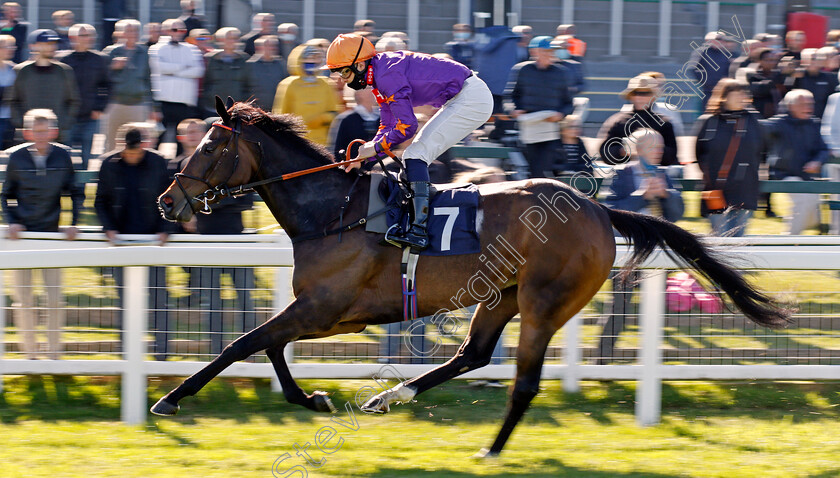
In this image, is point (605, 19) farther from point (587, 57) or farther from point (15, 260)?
point (15, 260)

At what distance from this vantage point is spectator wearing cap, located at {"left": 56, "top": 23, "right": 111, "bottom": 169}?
841cm

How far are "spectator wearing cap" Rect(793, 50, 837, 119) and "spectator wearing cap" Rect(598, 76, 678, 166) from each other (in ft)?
8.09

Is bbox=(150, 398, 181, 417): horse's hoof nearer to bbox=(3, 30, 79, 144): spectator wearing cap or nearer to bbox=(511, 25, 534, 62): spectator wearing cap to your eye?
bbox=(3, 30, 79, 144): spectator wearing cap

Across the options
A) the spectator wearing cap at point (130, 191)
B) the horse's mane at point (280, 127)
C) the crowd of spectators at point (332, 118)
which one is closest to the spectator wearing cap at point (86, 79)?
the crowd of spectators at point (332, 118)

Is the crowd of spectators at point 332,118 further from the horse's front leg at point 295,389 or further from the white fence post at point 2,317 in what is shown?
the horse's front leg at point 295,389

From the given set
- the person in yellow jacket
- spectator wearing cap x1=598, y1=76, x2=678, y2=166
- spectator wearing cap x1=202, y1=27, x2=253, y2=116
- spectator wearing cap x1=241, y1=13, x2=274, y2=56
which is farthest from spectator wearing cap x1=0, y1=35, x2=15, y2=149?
spectator wearing cap x1=598, y1=76, x2=678, y2=166

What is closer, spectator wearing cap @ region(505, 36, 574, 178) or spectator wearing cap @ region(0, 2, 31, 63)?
spectator wearing cap @ region(505, 36, 574, 178)

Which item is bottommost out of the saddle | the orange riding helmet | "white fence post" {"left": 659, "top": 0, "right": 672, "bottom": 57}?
the saddle

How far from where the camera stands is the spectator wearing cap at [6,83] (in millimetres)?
8211

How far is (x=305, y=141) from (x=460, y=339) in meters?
1.50

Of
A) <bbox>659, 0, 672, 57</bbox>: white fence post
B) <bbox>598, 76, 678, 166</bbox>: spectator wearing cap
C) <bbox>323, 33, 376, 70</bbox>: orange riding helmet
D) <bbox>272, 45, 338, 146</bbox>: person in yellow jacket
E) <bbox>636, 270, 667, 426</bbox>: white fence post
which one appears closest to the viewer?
<bbox>323, 33, 376, 70</bbox>: orange riding helmet

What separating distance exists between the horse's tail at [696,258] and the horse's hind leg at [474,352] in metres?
0.63

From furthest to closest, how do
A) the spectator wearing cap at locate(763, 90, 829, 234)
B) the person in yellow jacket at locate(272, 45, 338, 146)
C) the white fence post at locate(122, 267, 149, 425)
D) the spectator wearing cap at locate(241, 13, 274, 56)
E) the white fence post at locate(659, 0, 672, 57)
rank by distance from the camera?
the white fence post at locate(659, 0, 672, 57) < the spectator wearing cap at locate(241, 13, 274, 56) < the spectator wearing cap at locate(763, 90, 829, 234) < the person in yellow jacket at locate(272, 45, 338, 146) < the white fence post at locate(122, 267, 149, 425)

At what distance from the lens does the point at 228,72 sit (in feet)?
27.0
